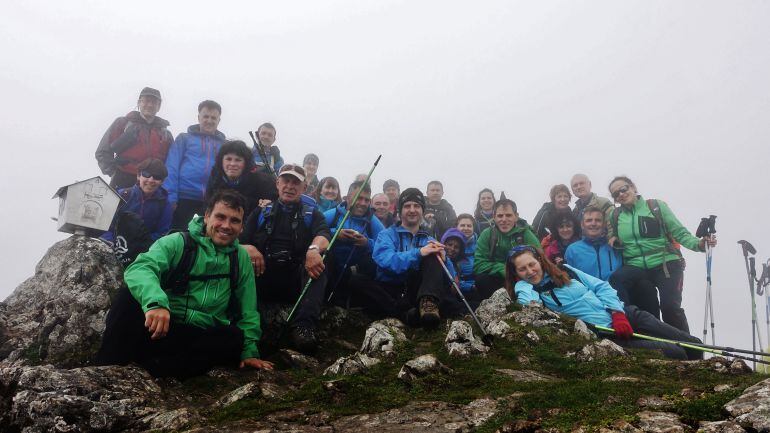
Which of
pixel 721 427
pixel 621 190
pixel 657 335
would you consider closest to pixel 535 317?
pixel 657 335

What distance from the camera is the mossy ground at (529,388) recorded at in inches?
149

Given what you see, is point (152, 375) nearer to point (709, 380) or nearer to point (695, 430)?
point (695, 430)

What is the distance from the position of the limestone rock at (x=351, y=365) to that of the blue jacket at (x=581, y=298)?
3.63m

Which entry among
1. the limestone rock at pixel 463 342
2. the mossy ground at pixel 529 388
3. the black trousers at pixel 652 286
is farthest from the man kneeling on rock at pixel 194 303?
the black trousers at pixel 652 286

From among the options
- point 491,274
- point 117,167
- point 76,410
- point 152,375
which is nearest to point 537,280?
point 491,274

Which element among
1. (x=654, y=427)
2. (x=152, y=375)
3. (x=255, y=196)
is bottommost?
(x=152, y=375)

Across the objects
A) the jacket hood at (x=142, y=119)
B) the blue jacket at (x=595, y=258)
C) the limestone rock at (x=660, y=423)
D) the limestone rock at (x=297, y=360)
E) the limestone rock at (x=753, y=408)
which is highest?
the jacket hood at (x=142, y=119)

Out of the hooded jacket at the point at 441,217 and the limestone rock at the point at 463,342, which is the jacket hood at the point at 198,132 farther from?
the limestone rock at the point at 463,342

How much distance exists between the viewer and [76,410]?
4.45 metres

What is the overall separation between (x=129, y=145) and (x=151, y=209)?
117 inches

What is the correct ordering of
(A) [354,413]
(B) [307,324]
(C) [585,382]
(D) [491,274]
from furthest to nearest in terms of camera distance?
(D) [491,274], (B) [307,324], (C) [585,382], (A) [354,413]

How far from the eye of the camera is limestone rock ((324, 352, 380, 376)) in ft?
18.9

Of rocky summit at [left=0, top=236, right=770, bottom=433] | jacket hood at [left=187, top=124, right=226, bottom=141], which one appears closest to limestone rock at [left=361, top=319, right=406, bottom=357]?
rocky summit at [left=0, top=236, right=770, bottom=433]

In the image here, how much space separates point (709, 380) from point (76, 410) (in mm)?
6832
